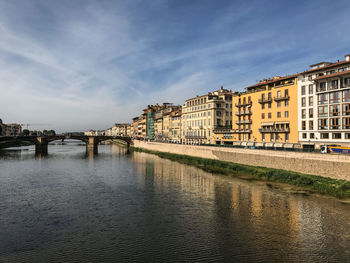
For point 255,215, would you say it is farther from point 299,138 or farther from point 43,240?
point 299,138

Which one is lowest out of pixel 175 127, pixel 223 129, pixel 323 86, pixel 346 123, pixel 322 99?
pixel 223 129

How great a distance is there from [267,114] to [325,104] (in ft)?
46.4

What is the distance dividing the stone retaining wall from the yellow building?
339 inches

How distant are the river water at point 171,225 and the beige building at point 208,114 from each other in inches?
1678

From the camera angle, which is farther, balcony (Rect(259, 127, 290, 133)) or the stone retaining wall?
balcony (Rect(259, 127, 290, 133))

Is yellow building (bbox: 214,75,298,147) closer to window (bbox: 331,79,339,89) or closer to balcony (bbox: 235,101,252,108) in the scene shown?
balcony (bbox: 235,101,252,108)

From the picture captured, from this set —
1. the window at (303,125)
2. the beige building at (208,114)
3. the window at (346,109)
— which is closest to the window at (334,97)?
the window at (346,109)

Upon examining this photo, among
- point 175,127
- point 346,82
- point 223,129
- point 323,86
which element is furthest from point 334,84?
point 175,127

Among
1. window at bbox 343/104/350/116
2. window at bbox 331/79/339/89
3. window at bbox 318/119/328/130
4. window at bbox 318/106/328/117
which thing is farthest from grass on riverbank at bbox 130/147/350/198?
window at bbox 331/79/339/89

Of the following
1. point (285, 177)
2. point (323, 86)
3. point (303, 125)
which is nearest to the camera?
point (285, 177)

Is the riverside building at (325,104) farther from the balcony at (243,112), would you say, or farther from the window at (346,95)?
the balcony at (243,112)

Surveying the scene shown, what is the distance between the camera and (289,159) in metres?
39.8

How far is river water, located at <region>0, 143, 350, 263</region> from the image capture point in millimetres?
16297

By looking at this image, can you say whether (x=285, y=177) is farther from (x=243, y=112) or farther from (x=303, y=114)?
(x=243, y=112)
